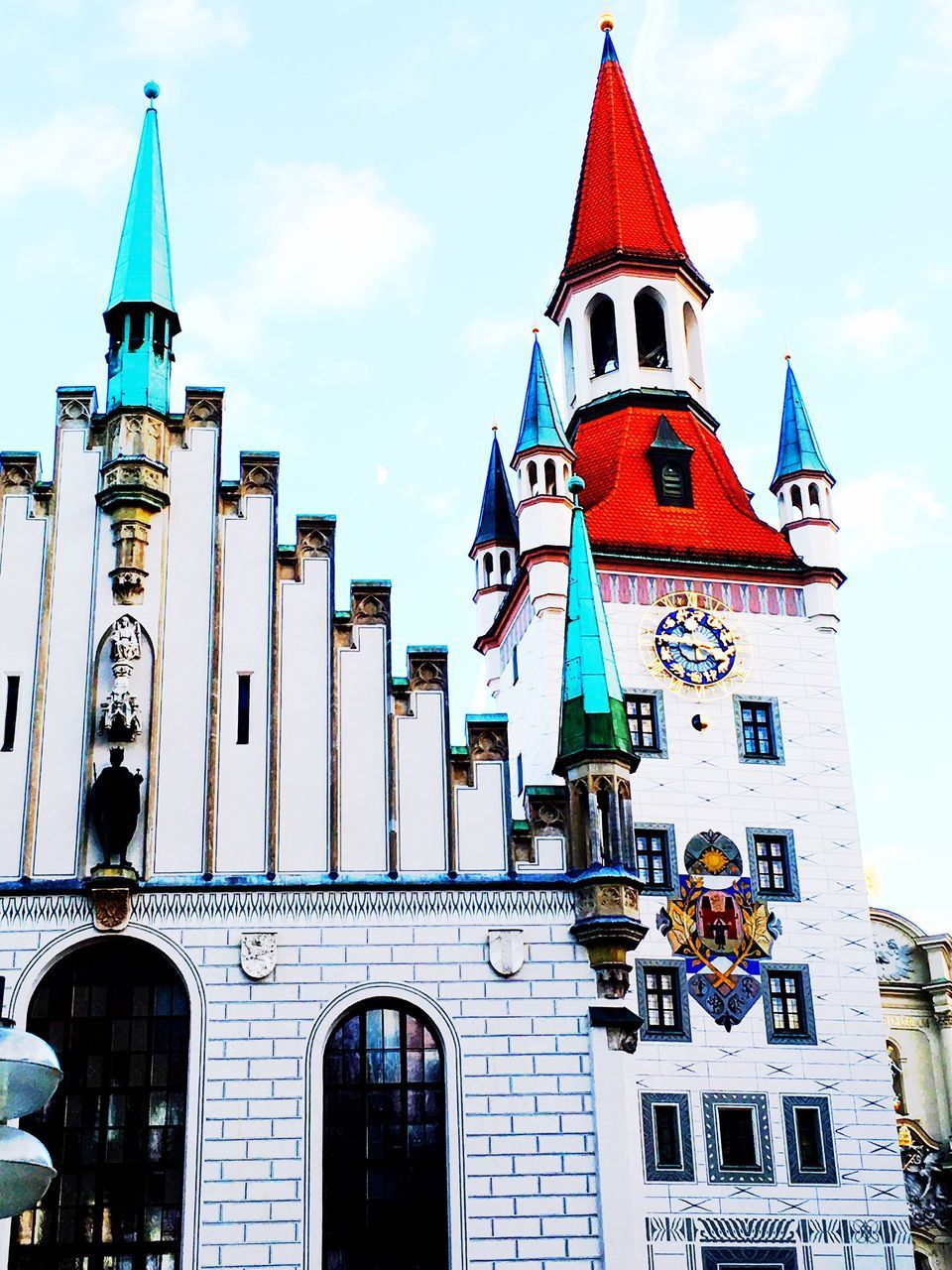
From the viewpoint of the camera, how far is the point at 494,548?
40000 millimetres

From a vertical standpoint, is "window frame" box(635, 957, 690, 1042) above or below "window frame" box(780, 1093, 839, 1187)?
above

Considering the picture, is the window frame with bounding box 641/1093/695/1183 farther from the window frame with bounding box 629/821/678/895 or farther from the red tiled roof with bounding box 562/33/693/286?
the red tiled roof with bounding box 562/33/693/286

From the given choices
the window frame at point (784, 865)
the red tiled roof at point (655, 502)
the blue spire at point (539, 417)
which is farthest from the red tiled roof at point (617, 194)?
the window frame at point (784, 865)

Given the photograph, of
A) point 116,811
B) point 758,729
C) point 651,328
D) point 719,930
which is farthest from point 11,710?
point 651,328

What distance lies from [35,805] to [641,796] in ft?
46.1

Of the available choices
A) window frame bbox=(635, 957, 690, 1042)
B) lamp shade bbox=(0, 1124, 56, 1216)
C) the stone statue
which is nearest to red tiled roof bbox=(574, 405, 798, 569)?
window frame bbox=(635, 957, 690, 1042)

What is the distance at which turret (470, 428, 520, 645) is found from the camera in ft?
129

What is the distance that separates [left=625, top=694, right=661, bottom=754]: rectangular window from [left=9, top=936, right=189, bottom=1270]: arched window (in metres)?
14.2

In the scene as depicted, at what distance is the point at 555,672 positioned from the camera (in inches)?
1268

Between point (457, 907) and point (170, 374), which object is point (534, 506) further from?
point (457, 907)

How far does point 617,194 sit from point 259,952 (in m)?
26.5

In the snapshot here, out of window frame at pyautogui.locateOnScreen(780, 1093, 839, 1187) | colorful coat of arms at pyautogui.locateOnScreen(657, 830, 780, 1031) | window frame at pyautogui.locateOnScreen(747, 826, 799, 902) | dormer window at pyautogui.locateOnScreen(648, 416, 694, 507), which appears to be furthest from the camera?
dormer window at pyautogui.locateOnScreen(648, 416, 694, 507)

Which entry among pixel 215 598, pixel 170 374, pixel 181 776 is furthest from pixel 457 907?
pixel 170 374

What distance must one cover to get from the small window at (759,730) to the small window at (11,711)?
51.6ft
